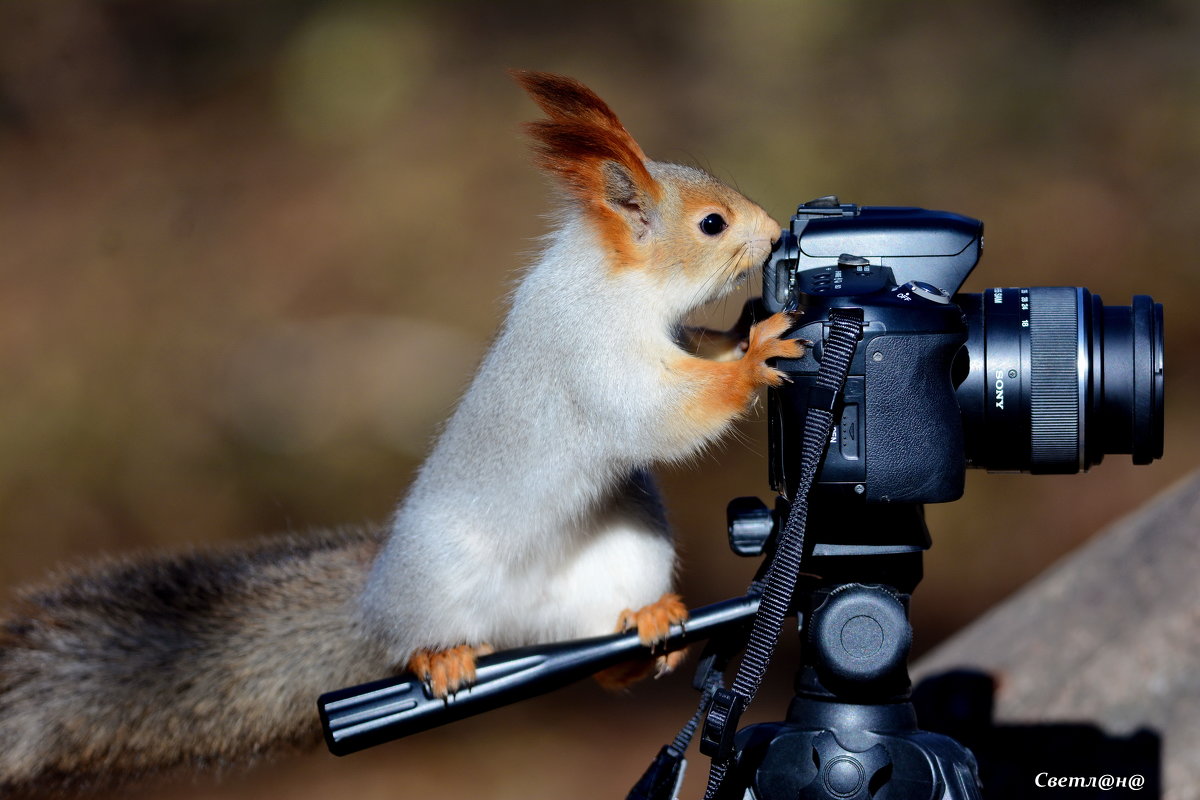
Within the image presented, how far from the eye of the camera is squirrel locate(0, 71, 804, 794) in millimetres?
1532

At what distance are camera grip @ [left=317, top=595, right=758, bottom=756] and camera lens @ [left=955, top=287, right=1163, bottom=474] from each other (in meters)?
0.37

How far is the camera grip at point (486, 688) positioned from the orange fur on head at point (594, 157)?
57cm

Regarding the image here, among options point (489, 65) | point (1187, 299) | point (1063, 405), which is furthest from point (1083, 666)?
point (489, 65)

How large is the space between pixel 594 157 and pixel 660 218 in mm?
142

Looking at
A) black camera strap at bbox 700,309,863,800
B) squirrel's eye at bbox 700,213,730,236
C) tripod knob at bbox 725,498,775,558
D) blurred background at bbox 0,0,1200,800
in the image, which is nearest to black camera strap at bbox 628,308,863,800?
black camera strap at bbox 700,309,863,800

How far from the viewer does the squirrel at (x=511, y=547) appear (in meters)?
1.53

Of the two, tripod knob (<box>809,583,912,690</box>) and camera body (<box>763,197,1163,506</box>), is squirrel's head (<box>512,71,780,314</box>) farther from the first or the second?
tripod knob (<box>809,583,912,690</box>)

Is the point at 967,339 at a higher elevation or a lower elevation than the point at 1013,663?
higher

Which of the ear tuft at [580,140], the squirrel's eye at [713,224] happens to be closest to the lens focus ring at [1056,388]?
the squirrel's eye at [713,224]

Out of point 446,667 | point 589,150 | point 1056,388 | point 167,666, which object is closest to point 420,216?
point 167,666

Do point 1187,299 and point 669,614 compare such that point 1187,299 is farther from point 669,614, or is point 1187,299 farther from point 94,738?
point 94,738

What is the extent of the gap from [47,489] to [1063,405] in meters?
3.70

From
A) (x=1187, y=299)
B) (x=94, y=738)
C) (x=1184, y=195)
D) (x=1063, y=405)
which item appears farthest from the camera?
(x=1184, y=195)

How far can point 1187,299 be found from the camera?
4.59 metres
